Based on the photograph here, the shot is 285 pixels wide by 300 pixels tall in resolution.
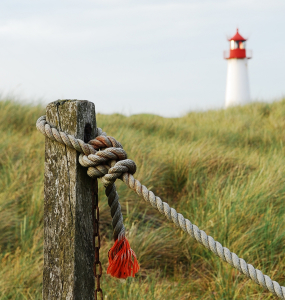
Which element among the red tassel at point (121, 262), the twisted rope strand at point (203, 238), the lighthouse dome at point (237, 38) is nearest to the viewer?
the twisted rope strand at point (203, 238)

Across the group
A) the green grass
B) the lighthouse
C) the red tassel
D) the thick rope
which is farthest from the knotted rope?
the lighthouse

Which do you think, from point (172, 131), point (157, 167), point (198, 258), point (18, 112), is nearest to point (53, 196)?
point (198, 258)

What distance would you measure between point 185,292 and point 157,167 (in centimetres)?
178

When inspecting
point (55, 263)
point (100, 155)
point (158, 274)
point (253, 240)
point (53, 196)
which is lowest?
point (158, 274)

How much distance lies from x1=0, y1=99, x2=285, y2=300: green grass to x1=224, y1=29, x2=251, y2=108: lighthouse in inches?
465

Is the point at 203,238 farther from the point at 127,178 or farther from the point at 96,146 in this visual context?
the point at 96,146

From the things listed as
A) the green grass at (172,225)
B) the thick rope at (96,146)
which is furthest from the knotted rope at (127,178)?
the green grass at (172,225)

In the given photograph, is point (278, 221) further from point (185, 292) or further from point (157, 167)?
point (157, 167)

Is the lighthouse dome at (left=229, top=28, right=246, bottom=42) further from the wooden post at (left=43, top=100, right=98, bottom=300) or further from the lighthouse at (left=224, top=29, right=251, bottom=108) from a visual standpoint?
the wooden post at (left=43, top=100, right=98, bottom=300)

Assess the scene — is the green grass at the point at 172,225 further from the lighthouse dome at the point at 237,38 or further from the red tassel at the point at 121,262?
the lighthouse dome at the point at 237,38

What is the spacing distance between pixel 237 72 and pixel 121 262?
16304 mm

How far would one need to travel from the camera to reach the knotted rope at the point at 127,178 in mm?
1433

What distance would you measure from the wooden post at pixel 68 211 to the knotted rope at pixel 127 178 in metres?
0.06

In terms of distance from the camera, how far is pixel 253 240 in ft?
10.0
